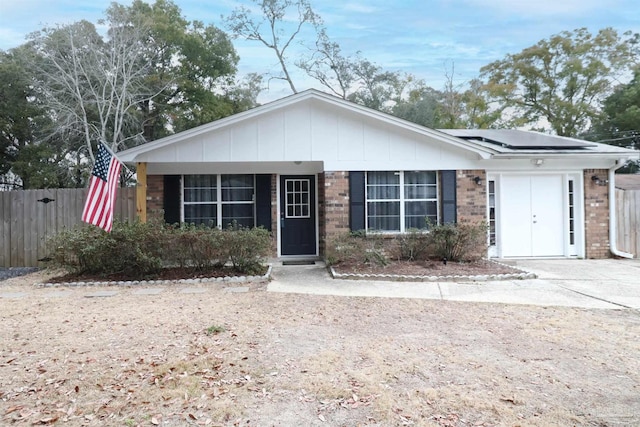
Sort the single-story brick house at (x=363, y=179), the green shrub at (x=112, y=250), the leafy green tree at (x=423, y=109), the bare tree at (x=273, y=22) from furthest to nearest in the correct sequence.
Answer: the leafy green tree at (x=423, y=109), the bare tree at (x=273, y=22), the single-story brick house at (x=363, y=179), the green shrub at (x=112, y=250)

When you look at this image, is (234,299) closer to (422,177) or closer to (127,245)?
(127,245)

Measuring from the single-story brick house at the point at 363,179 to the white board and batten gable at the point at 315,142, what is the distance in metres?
0.02

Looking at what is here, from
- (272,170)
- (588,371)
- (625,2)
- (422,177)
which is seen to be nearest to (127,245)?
(272,170)

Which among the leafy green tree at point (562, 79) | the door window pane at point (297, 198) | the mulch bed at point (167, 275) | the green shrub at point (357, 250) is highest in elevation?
the leafy green tree at point (562, 79)

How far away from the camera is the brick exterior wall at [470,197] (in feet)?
36.1

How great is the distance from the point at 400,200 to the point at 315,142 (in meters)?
2.47

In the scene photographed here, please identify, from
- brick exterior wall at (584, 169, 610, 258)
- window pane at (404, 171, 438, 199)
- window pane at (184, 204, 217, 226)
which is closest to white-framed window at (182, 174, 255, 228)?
window pane at (184, 204, 217, 226)

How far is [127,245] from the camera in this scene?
8750 millimetres

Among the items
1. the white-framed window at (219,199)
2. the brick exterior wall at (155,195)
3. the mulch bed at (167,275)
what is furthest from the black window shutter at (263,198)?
the mulch bed at (167,275)

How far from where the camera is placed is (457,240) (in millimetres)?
10172

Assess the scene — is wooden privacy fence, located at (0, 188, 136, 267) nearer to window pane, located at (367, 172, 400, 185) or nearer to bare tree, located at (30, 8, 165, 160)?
window pane, located at (367, 172, 400, 185)

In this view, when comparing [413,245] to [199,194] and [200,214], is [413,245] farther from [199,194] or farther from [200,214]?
[199,194]

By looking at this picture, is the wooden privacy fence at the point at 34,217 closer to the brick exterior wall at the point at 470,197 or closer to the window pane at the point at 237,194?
the window pane at the point at 237,194

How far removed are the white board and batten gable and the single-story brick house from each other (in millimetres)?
23
